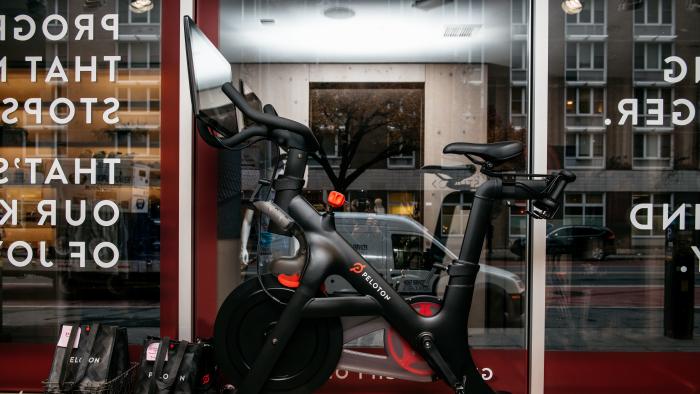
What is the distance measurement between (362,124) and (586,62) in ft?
5.39

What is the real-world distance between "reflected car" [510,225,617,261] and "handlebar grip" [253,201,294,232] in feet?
5.48

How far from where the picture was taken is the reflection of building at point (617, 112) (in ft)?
10.3

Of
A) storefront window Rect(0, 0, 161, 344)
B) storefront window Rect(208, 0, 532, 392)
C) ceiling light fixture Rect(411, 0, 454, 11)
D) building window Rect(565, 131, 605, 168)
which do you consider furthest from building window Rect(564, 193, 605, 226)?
storefront window Rect(0, 0, 161, 344)

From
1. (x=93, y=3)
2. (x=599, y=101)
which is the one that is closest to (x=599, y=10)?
(x=599, y=101)

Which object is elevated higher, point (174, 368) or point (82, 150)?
point (82, 150)

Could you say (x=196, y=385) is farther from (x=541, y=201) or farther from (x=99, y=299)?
(x=541, y=201)

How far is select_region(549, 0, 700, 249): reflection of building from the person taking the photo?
10.3 feet

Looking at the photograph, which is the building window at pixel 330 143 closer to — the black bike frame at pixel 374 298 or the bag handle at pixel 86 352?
the black bike frame at pixel 374 298

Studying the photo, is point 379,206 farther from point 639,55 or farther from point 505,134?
point 639,55

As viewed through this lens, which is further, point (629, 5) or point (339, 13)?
point (339, 13)

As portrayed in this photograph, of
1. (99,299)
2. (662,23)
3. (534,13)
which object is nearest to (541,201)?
(534,13)

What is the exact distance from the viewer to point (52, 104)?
3158 millimetres

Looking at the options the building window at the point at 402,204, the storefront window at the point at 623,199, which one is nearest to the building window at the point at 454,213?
the building window at the point at 402,204

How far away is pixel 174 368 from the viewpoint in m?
2.50
